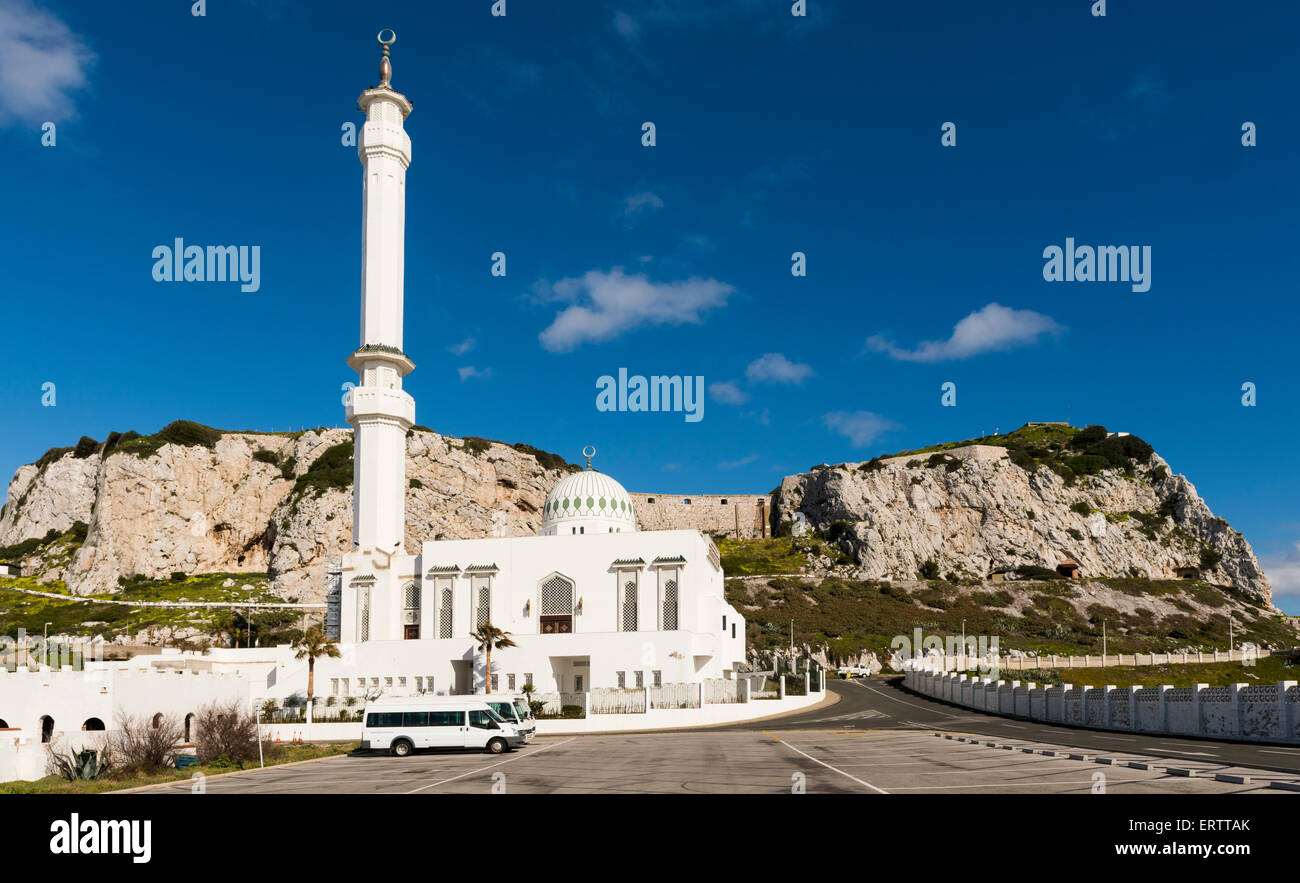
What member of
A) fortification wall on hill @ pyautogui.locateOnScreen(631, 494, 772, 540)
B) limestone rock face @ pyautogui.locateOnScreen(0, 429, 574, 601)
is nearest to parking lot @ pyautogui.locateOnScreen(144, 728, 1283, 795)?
limestone rock face @ pyautogui.locateOnScreen(0, 429, 574, 601)

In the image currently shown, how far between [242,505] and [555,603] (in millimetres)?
84540

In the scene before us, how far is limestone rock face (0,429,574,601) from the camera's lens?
380ft

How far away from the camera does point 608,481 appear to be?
223ft

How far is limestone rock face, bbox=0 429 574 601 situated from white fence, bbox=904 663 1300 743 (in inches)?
3134

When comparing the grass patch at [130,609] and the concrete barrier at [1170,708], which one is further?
the grass patch at [130,609]

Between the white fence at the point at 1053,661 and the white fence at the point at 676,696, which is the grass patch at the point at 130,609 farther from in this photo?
the white fence at the point at 1053,661

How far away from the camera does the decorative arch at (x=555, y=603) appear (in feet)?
193

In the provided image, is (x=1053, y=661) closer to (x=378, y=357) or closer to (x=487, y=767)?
(x=378, y=357)

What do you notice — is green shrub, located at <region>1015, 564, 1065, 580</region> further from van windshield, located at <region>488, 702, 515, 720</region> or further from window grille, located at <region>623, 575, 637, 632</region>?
van windshield, located at <region>488, 702, 515, 720</region>

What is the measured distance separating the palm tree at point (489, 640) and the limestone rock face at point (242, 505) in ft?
197

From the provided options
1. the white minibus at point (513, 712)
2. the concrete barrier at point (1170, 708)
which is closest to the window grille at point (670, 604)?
the white minibus at point (513, 712)

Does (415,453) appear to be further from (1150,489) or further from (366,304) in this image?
(1150,489)

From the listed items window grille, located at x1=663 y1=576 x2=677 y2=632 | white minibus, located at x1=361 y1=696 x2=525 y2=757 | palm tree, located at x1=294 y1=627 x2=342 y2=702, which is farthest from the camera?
window grille, located at x1=663 y1=576 x2=677 y2=632
